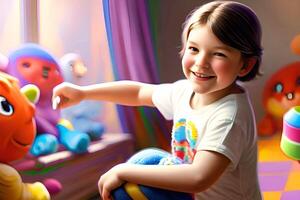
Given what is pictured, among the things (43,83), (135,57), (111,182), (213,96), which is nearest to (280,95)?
(135,57)

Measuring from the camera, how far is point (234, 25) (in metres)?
0.93

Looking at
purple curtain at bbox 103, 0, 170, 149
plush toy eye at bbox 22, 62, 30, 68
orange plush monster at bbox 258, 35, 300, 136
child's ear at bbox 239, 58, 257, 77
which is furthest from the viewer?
orange plush monster at bbox 258, 35, 300, 136

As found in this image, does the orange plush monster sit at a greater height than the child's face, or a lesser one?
lesser

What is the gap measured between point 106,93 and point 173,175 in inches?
12.9

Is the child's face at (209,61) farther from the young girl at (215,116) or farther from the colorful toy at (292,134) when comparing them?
the colorful toy at (292,134)

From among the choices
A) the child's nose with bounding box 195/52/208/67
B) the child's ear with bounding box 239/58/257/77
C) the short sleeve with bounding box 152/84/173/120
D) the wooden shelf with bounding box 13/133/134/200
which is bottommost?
the wooden shelf with bounding box 13/133/134/200

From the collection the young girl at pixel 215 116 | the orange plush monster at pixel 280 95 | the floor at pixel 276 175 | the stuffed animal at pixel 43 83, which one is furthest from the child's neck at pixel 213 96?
the orange plush monster at pixel 280 95

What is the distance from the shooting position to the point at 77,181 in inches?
62.3

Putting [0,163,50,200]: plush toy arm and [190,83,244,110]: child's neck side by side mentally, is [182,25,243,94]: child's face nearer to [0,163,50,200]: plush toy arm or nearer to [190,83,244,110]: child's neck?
[190,83,244,110]: child's neck

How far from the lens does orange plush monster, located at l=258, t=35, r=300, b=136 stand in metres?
2.37

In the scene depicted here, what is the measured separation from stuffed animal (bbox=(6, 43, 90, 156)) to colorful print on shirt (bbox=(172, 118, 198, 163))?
1.51ft

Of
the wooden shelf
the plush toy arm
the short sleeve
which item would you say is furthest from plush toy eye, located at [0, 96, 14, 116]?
the short sleeve

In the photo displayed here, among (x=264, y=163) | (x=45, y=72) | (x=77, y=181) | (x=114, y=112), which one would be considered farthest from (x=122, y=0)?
(x=264, y=163)

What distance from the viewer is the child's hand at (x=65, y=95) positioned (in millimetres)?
1046
